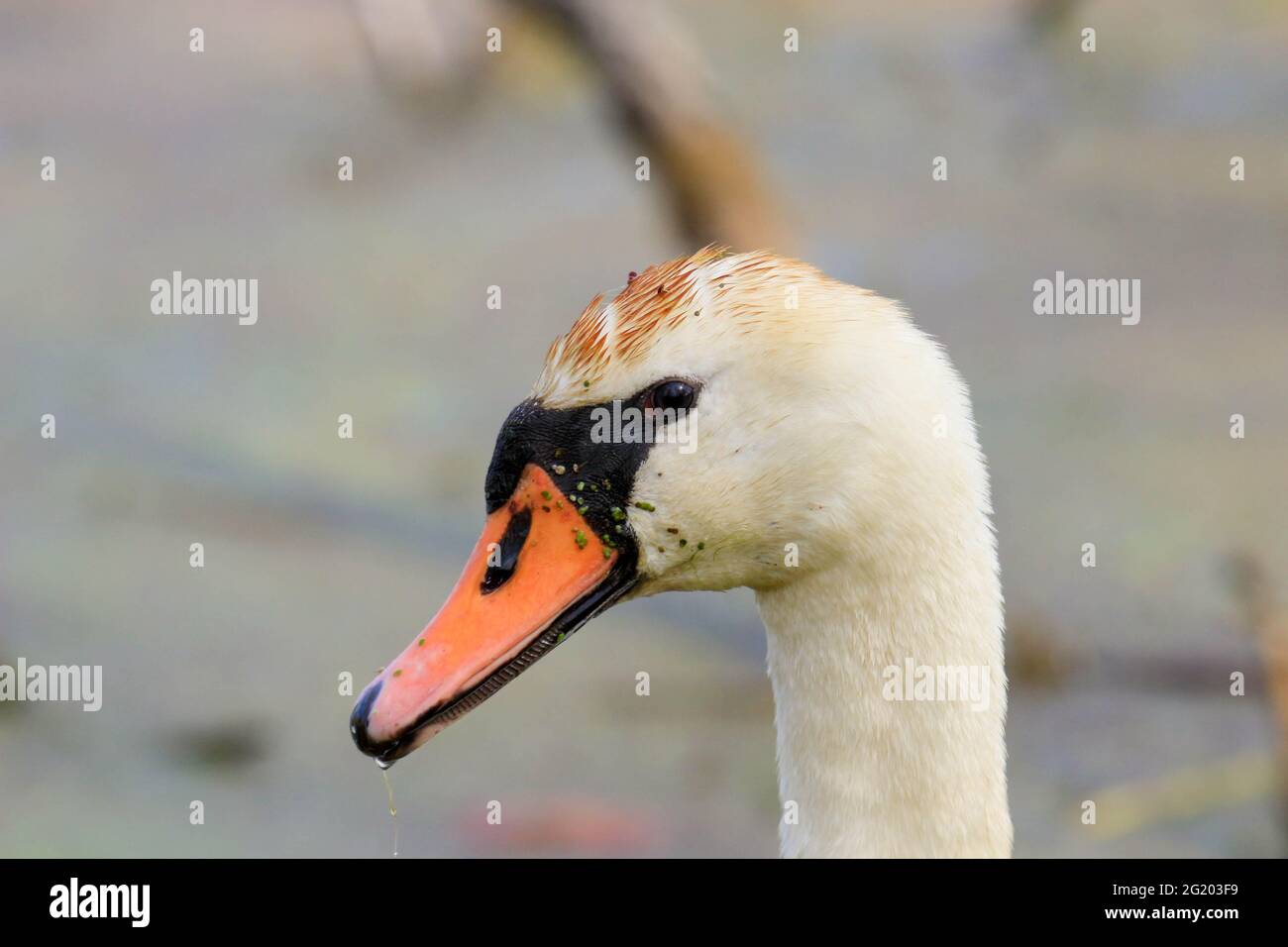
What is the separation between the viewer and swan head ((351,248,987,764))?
2523 mm

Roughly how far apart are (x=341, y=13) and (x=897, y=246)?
343 centimetres

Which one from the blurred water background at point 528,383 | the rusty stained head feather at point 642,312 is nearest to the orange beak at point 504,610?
the rusty stained head feather at point 642,312

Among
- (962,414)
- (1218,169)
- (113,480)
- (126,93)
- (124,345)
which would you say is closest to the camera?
(962,414)

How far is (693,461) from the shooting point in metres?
2.62

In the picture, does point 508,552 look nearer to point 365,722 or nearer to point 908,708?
point 365,722

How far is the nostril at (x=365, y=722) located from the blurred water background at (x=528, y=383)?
2629 mm

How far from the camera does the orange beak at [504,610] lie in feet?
8.33

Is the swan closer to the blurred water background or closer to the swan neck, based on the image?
the swan neck

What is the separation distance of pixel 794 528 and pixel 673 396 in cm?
26

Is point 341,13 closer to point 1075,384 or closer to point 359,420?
point 359,420

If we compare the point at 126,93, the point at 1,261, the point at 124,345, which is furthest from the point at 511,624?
the point at 126,93

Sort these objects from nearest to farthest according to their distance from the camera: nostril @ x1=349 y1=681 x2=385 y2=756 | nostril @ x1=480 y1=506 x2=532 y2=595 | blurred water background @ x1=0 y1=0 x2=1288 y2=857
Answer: nostril @ x1=349 y1=681 x2=385 y2=756, nostril @ x1=480 y1=506 x2=532 y2=595, blurred water background @ x1=0 y1=0 x2=1288 y2=857

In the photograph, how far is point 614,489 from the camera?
263cm

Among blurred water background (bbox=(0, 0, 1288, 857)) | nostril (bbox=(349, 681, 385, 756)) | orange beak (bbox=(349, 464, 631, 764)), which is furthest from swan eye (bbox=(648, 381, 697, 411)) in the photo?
blurred water background (bbox=(0, 0, 1288, 857))
